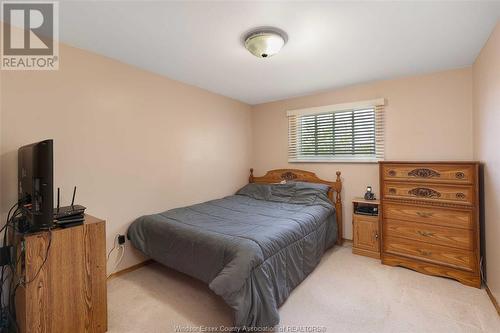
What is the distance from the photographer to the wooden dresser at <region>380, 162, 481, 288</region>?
2.26m

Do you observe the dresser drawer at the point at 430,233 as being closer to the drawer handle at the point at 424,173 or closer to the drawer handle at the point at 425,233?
the drawer handle at the point at 425,233

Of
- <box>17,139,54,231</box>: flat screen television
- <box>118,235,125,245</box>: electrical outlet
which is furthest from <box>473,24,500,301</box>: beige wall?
<box>118,235,125,245</box>: electrical outlet

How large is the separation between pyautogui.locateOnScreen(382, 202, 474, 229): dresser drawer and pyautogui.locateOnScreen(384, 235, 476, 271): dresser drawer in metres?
0.25

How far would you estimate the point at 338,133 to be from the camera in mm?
3547

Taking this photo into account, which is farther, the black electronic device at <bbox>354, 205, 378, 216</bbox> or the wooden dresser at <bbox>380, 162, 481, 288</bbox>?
the black electronic device at <bbox>354, 205, 378, 216</bbox>

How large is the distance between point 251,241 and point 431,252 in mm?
2065

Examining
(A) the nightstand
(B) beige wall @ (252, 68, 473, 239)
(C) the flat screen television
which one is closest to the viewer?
(C) the flat screen television

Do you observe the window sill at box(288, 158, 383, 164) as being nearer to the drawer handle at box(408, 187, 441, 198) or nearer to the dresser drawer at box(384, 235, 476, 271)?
the drawer handle at box(408, 187, 441, 198)

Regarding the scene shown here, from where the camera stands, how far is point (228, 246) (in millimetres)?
1808

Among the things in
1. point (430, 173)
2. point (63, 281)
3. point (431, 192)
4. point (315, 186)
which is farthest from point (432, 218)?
point (63, 281)

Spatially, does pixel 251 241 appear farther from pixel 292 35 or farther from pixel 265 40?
pixel 292 35

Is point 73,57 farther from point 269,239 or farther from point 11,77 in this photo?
point 269,239

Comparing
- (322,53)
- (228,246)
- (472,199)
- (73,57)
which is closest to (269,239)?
(228,246)

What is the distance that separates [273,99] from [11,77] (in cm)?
328
